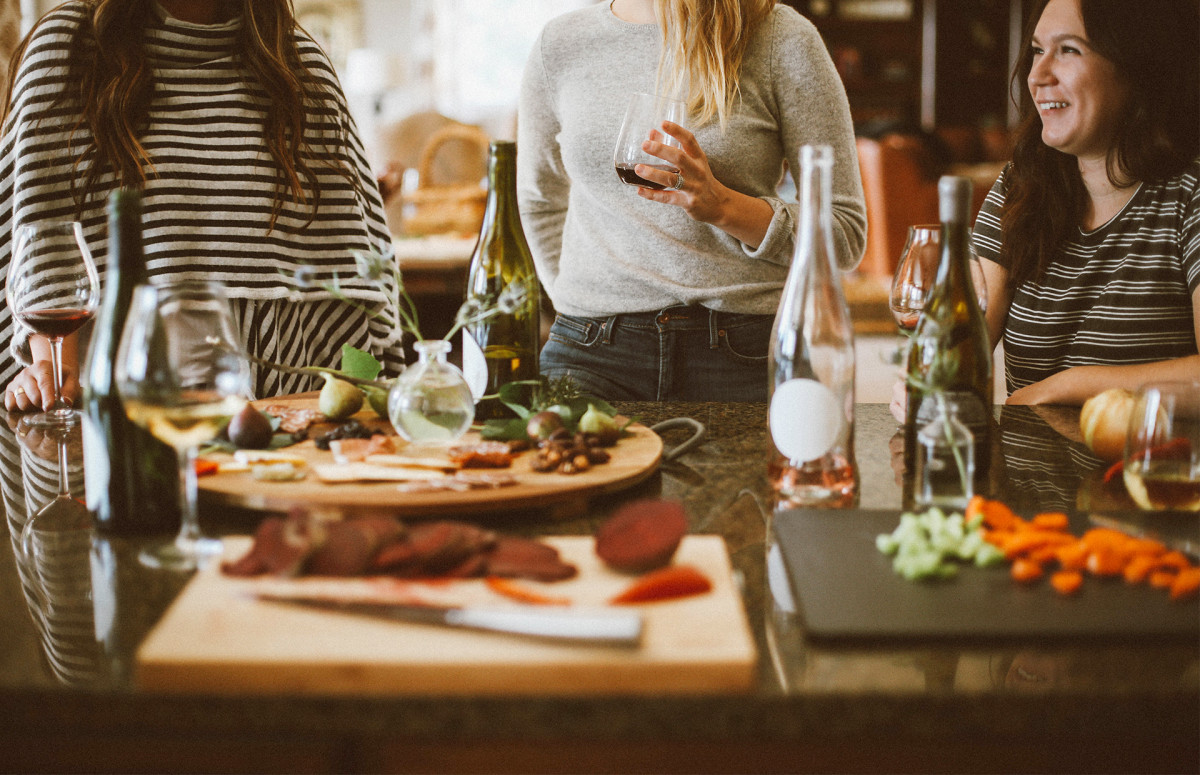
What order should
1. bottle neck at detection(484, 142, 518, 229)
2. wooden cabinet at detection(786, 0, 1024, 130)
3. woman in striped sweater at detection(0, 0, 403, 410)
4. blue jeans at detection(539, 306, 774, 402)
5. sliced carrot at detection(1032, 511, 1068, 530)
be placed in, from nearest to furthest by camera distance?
sliced carrot at detection(1032, 511, 1068, 530)
bottle neck at detection(484, 142, 518, 229)
woman in striped sweater at detection(0, 0, 403, 410)
blue jeans at detection(539, 306, 774, 402)
wooden cabinet at detection(786, 0, 1024, 130)

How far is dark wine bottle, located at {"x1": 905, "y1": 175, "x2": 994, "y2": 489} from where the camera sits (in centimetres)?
96

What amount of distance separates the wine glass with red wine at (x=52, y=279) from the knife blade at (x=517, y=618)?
715 mm

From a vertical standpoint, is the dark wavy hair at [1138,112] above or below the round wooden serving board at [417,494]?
above

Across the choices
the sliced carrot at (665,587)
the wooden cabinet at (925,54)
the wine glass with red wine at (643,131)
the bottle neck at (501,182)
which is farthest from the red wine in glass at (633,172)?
the wooden cabinet at (925,54)

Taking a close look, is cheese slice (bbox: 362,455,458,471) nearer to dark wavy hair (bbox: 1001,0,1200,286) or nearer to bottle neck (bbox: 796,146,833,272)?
bottle neck (bbox: 796,146,833,272)

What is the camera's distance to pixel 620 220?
1.74 metres

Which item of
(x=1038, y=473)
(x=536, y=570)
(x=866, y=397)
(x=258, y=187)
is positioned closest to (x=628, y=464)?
(x=536, y=570)

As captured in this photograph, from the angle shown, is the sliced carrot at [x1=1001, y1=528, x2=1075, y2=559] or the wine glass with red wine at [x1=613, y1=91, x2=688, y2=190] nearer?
the sliced carrot at [x1=1001, y1=528, x2=1075, y2=559]

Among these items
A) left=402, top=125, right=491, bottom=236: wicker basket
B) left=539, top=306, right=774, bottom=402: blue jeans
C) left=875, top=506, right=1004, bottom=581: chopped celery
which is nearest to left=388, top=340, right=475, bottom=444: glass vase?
left=875, top=506, right=1004, bottom=581: chopped celery

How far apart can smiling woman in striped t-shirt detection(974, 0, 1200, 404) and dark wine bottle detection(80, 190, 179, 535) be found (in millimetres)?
1165

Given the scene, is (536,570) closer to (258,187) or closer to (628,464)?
(628,464)

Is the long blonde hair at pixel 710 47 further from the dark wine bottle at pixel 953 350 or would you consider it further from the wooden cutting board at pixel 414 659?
the wooden cutting board at pixel 414 659

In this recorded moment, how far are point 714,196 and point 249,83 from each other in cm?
82

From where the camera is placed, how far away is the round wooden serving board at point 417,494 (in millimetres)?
861
